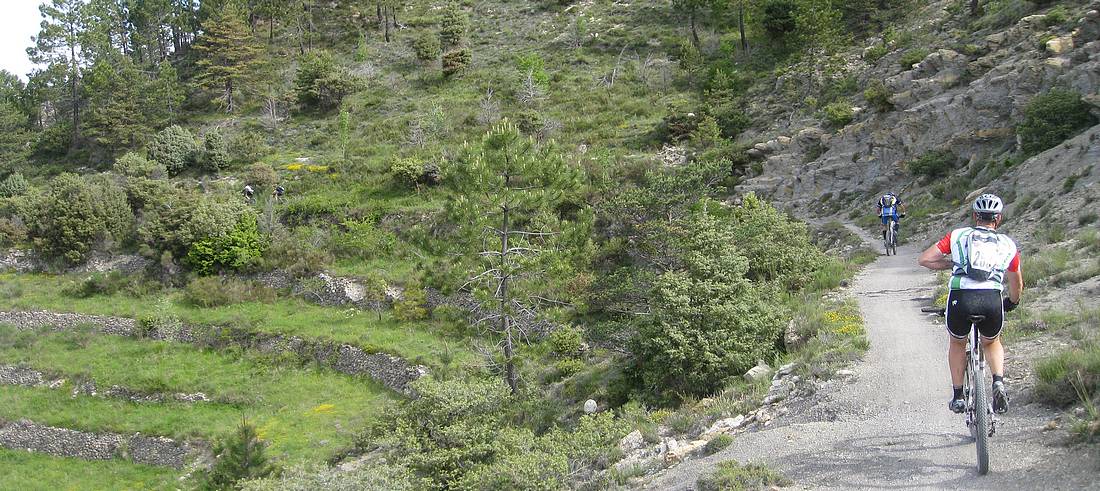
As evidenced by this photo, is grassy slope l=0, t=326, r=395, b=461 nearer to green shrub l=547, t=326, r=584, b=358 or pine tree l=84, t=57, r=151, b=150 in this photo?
green shrub l=547, t=326, r=584, b=358

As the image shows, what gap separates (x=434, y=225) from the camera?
31.5 meters

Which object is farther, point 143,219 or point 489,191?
point 143,219

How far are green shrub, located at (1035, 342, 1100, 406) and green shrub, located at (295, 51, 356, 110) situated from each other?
49178mm

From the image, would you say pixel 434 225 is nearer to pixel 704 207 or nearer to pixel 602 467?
pixel 704 207

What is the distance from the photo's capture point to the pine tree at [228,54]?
50156 millimetres

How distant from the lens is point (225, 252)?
3167 cm

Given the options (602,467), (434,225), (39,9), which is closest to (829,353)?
(602,467)

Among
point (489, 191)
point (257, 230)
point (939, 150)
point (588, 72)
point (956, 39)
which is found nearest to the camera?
point (489, 191)

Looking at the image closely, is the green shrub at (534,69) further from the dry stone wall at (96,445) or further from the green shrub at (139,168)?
the dry stone wall at (96,445)

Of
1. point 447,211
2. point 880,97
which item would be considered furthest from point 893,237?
point 880,97

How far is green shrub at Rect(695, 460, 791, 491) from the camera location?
6562 mm

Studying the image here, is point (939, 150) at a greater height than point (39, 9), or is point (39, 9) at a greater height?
point (39, 9)

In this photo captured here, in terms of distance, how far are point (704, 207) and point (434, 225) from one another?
1430 cm

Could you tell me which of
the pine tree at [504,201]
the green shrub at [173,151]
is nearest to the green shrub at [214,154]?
the green shrub at [173,151]
